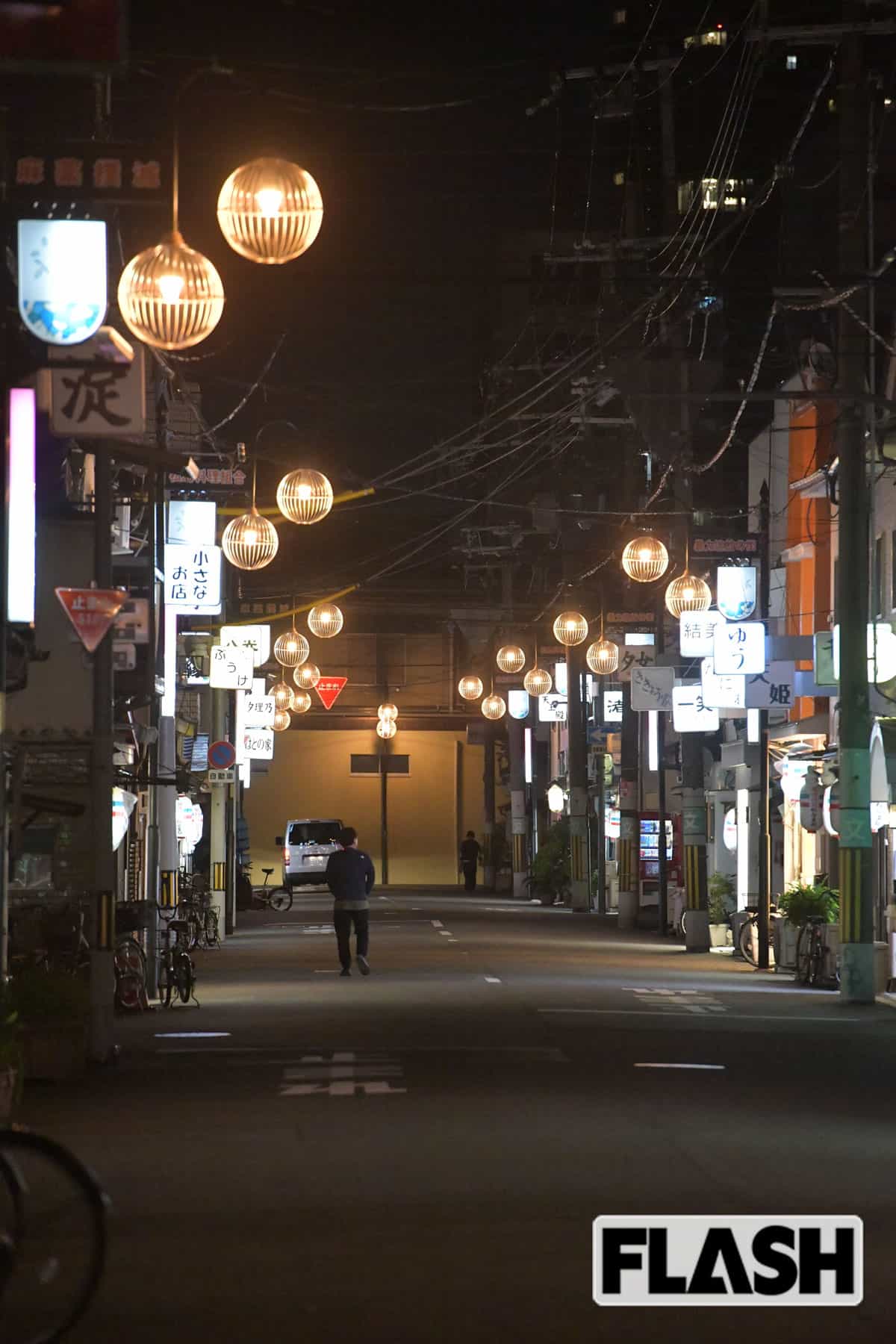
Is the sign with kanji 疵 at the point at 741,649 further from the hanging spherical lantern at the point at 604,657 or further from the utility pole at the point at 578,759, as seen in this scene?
the utility pole at the point at 578,759

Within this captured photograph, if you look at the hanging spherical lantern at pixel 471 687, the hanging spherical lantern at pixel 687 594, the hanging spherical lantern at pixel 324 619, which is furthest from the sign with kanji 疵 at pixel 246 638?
the hanging spherical lantern at pixel 471 687

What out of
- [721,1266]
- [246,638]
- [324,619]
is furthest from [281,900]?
[721,1266]


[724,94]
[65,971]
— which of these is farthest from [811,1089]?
[724,94]

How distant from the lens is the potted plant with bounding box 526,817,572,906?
63094 mm

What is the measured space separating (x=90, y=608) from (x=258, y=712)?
33102 mm

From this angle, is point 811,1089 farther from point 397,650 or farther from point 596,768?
point 397,650

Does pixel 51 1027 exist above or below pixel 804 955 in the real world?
above

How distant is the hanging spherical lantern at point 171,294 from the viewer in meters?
14.4

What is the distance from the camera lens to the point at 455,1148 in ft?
44.8

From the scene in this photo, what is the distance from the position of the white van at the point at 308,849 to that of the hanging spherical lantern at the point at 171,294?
53.1 meters

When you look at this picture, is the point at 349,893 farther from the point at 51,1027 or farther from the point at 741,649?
the point at 51,1027

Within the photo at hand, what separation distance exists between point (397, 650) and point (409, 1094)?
62050 millimetres

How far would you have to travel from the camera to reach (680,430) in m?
36.7

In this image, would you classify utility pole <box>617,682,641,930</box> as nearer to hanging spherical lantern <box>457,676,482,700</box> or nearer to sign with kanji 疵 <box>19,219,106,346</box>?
hanging spherical lantern <box>457,676,482,700</box>
